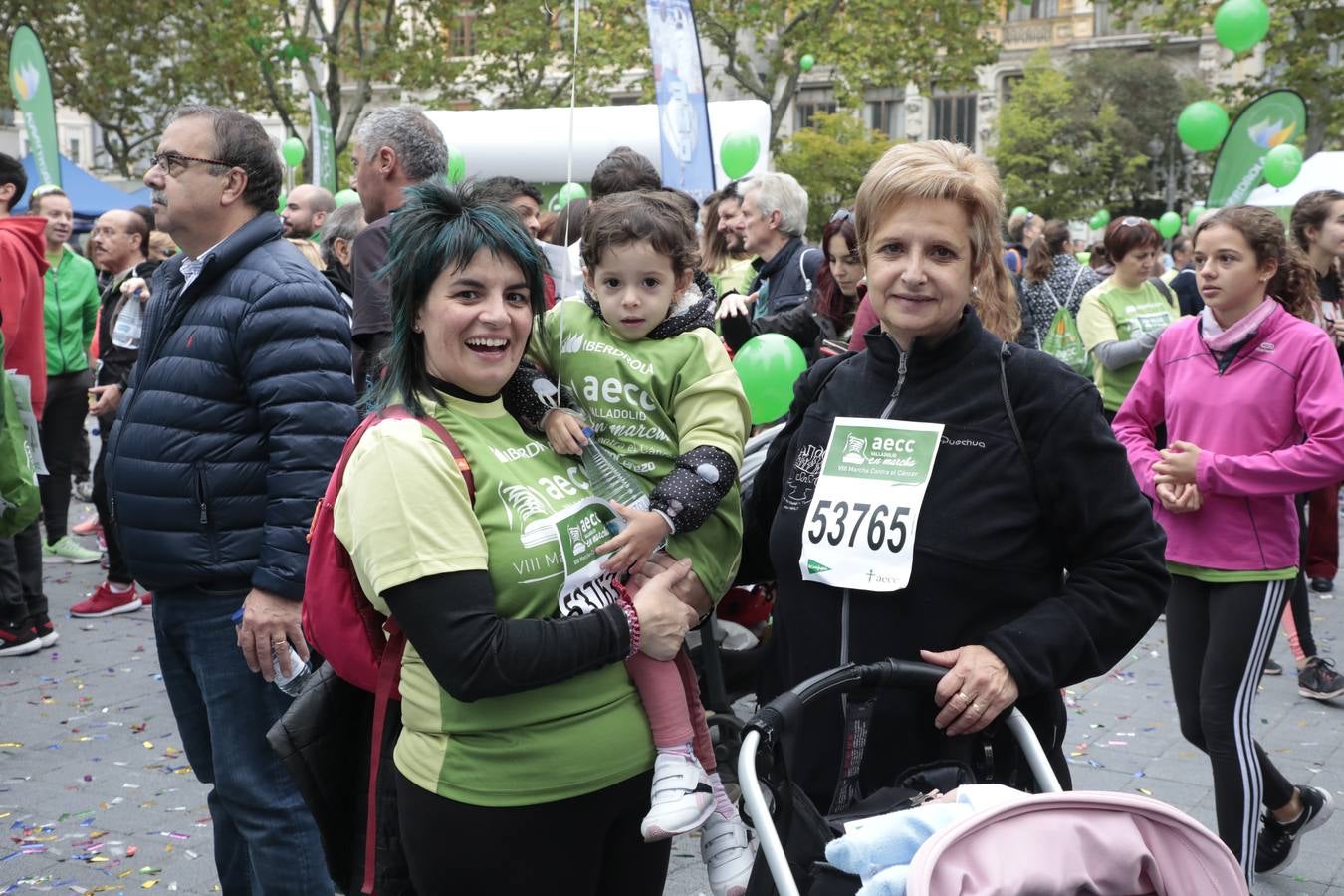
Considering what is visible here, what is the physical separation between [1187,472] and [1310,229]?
10.2 feet

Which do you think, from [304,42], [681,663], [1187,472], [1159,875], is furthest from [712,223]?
[304,42]

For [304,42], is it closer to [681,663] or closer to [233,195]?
[233,195]

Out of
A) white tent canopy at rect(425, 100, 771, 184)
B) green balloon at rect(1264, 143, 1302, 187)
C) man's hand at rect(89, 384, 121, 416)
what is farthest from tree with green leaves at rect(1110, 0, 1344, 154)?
man's hand at rect(89, 384, 121, 416)

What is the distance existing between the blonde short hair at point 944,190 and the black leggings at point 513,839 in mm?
1133

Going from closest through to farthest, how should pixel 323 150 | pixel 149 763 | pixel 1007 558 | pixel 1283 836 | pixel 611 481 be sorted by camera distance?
pixel 1007 558 → pixel 611 481 → pixel 1283 836 → pixel 149 763 → pixel 323 150

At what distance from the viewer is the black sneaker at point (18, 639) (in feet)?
23.0

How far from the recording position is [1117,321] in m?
7.25

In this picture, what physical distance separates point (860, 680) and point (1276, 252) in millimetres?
2704

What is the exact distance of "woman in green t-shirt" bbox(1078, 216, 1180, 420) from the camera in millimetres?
7109

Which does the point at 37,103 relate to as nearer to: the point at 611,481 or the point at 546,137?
the point at 546,137

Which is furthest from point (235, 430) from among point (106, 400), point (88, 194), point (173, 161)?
point (88, 194)

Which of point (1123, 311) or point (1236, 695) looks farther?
point (1123, 311)

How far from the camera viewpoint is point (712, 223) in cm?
724

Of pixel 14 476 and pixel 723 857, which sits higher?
pixel 14 476
